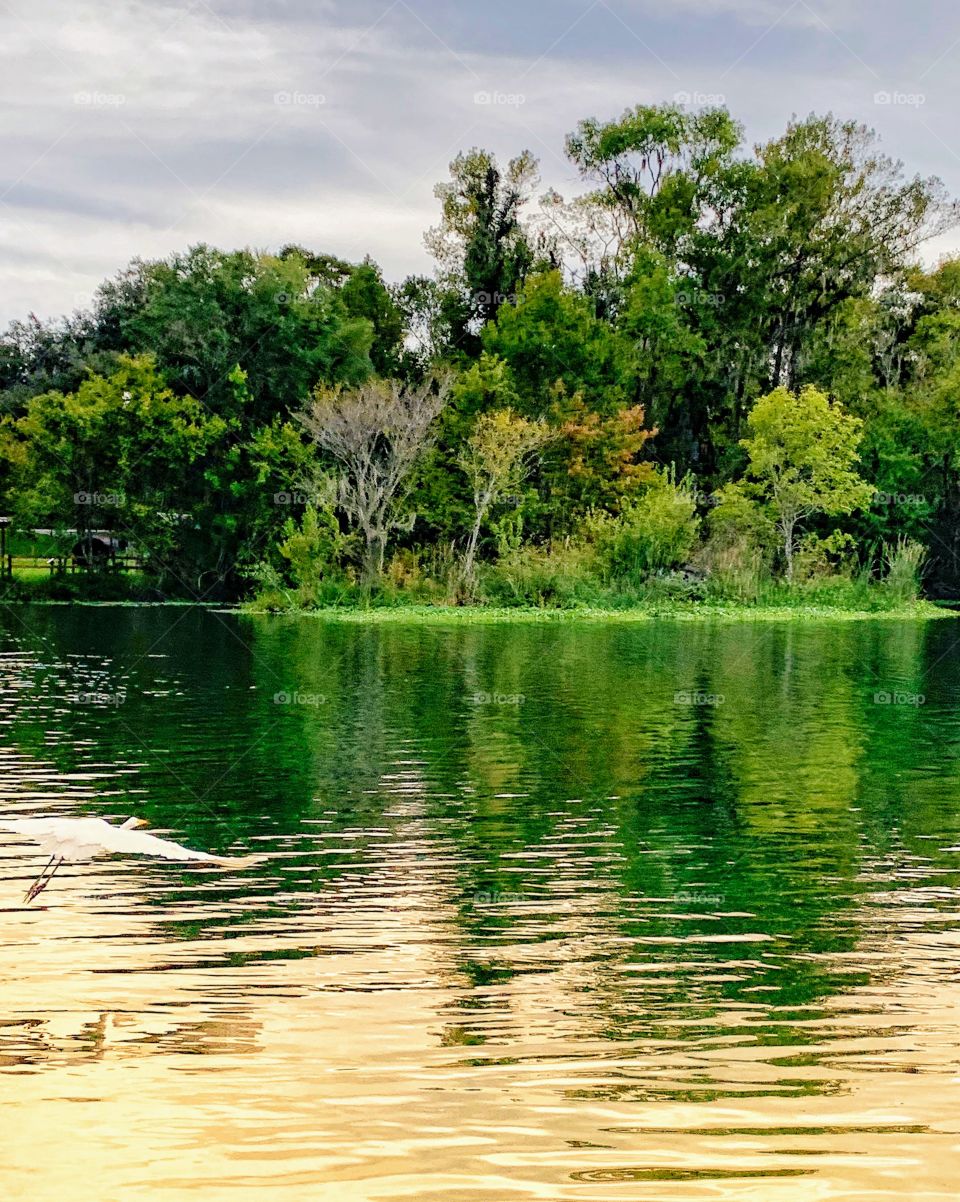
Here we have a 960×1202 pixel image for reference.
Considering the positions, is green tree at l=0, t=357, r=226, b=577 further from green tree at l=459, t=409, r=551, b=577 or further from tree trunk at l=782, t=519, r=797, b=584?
tree trunk at l=782, t=519, r=797, b=584

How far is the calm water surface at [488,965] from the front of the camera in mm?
5777

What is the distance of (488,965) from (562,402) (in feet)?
130

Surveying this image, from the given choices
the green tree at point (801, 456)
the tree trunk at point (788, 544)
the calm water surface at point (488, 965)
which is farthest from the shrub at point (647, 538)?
the calm water surface at point (488, 965)

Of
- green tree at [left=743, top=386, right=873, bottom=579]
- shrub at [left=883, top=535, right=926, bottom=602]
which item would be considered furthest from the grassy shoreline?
green tree at [left=743, top=386, right=873, bottom=579]

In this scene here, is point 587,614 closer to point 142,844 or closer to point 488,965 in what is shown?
point 488,965

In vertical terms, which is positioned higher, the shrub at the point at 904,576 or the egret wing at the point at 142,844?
the shrub at the point at 904,576

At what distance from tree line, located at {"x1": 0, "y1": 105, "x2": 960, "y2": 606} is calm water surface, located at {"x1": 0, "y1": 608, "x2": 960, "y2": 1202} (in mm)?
23846

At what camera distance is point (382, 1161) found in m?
5.69

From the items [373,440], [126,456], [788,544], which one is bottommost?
[788,544]

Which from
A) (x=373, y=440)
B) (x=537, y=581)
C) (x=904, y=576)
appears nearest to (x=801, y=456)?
(x=904, y=576)

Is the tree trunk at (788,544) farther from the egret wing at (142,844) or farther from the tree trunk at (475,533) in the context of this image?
the egret wing at (142,844)

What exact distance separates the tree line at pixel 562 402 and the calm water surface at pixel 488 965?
23.8 meters

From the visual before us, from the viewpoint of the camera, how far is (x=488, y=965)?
8453mm

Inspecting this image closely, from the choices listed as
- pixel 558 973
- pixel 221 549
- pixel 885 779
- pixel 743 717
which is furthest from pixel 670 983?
pixel 221 549
